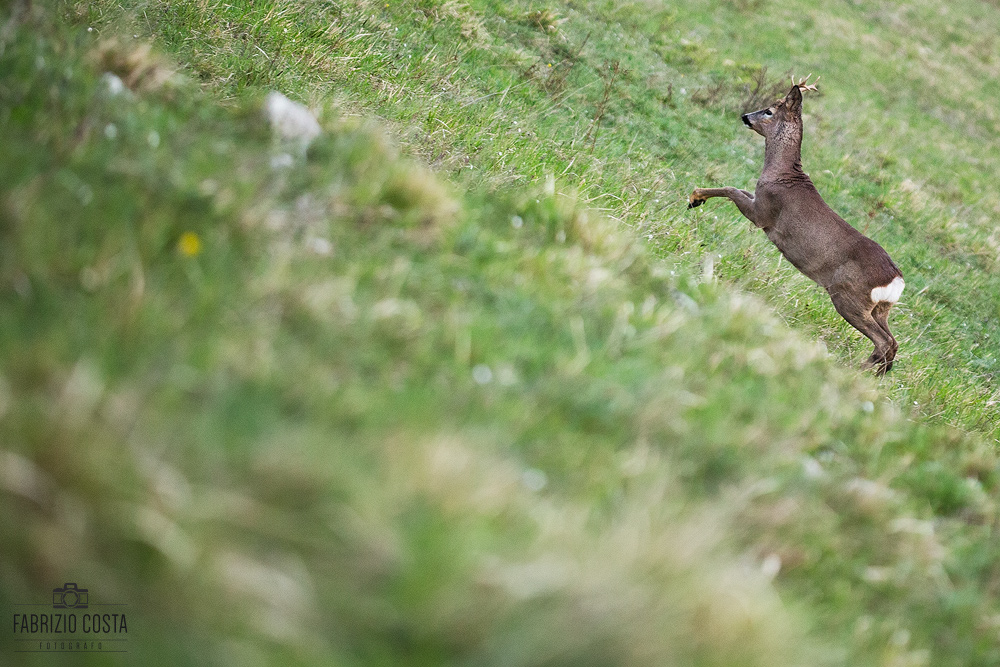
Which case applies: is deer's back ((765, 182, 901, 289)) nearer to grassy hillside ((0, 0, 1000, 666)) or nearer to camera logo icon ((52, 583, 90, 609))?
grassy hillside ((0, 0, 1000, 666))

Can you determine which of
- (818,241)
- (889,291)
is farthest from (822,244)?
(889,291)

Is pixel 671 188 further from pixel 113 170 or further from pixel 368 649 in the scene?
pixel 368 649

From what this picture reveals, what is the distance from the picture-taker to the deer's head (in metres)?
8.66

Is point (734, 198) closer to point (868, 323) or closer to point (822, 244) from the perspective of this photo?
point (822, 244)

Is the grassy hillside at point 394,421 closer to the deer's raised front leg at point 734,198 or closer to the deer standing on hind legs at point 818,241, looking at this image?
the deer standing on hind legs at point 818,241

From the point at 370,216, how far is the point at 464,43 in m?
6.32

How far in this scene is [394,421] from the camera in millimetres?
2508

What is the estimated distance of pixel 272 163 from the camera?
3.54m

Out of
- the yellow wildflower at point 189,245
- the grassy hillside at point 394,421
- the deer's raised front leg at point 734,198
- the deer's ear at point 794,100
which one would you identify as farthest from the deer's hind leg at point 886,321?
the yellow wildflower at point 189,245

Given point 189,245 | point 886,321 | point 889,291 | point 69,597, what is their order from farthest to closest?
point 886,321
point 889,291
point 189,245
point 69,597

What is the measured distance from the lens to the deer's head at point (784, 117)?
28.4 ft

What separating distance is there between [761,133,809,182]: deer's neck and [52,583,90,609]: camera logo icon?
786cm

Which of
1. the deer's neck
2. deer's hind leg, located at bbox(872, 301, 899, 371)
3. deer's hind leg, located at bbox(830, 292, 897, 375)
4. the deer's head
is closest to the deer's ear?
the deer's head

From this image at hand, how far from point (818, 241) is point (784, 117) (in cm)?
192
